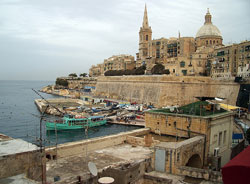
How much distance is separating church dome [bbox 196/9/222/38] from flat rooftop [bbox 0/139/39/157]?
52.9 m

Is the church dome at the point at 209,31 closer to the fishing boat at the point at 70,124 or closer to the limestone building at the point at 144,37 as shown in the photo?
the limestone building at the point at 144,37

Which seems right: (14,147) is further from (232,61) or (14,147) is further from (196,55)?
(196,55)

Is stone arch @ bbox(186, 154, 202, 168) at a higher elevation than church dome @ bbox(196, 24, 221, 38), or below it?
below

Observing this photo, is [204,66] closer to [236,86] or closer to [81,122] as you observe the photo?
[236,86]

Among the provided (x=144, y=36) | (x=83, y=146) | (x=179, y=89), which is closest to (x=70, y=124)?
(x=83, y=146)

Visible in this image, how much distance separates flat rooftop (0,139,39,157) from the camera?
16.2 ft

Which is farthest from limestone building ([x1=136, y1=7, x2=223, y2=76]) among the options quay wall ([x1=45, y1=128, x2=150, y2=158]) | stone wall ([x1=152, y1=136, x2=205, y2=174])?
stone wall ([x1=152, y1=136, x2=205, y2=174])

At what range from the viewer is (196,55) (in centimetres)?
4494

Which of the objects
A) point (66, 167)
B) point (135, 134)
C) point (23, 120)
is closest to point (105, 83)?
point (23, 120)

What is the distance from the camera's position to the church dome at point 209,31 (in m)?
52.5

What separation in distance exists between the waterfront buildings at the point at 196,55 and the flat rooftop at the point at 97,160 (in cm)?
2763

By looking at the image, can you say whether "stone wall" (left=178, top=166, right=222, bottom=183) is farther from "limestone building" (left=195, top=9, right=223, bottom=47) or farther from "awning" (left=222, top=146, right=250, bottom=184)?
"limestone building" (left=195, top=9, right=223, bottom=47)

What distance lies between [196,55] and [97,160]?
133 feet

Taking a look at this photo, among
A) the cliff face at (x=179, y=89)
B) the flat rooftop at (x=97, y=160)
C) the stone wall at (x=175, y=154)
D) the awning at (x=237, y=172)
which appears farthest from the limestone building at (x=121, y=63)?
the awning at (x=237, y=172)
